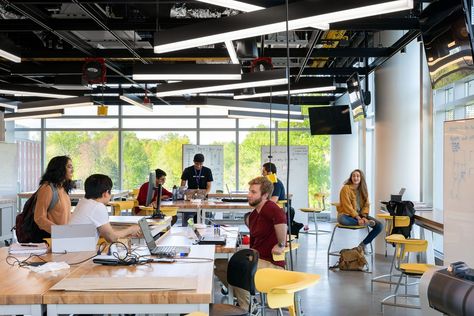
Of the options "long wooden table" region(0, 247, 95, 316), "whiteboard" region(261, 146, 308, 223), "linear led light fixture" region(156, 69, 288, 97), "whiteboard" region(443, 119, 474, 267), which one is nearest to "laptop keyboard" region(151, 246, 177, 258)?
"long wooden table" region(0, 247, 95, 316)

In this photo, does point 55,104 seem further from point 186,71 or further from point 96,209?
point 96,209

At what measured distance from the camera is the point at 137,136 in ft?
→ 53.9

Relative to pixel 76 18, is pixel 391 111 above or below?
below

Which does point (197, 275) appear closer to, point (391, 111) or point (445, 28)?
point (445, 28)

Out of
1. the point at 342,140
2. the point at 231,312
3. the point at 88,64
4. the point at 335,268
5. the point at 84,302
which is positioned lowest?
the point at 335,268

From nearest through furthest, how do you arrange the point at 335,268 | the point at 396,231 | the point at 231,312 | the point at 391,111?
the point at 231,312, the point at 396,231, the point at 335,268, the point at 391,111

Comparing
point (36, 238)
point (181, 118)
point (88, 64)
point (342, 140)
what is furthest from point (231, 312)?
point (181, 118)

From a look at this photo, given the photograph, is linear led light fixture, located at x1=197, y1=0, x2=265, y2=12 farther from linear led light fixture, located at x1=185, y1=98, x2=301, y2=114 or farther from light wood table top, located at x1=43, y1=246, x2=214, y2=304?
linear led light fixture, located at x1=185, y1=98, x2=301, y2=114

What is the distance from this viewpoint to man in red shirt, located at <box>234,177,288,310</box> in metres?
4.84

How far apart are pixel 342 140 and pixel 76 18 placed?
350 inches

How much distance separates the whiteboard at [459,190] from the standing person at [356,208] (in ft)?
11.5

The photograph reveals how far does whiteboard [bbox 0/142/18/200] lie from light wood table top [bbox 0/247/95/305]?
789cm

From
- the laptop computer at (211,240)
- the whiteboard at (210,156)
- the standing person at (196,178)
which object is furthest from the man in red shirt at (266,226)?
the whiteboard at (210,156)

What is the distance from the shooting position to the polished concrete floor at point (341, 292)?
5.76 m
